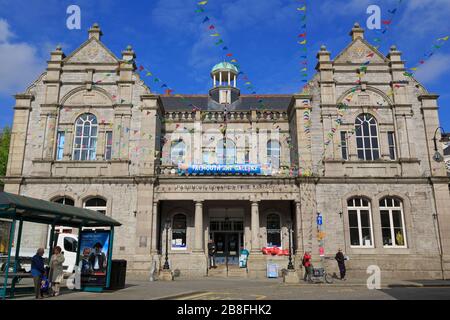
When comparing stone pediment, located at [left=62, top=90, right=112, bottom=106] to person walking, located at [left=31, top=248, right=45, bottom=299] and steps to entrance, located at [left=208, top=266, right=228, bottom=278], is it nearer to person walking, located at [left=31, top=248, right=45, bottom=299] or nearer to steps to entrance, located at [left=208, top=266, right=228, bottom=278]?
steps to entrance, located at [left=208, top=266, right=228, bottom=278]

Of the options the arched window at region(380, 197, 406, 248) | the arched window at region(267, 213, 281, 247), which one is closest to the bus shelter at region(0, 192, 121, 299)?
the arched window at region(267, 213, 281, 247)

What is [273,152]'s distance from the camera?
29.1 metres

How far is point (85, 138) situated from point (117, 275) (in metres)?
13.5

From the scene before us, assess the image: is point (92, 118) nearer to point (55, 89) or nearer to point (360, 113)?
point (55, 89)

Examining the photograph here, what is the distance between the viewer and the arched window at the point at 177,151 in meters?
28.9

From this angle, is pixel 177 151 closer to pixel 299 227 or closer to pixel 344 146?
pixel 299 227

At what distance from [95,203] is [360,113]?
61.1 feet

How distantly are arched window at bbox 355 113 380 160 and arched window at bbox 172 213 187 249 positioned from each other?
12706 millimetres

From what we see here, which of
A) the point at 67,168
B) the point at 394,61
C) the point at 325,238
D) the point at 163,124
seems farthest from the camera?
the point at 163,124

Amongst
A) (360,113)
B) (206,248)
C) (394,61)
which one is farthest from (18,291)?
(394,61)

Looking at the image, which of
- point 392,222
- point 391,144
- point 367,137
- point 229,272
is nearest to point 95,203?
point 229,272

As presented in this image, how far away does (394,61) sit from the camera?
27.0 metres

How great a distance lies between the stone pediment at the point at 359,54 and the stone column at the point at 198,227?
45.8 feet

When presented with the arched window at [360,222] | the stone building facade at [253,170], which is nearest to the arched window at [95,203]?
the stone building facade at [253,170]
